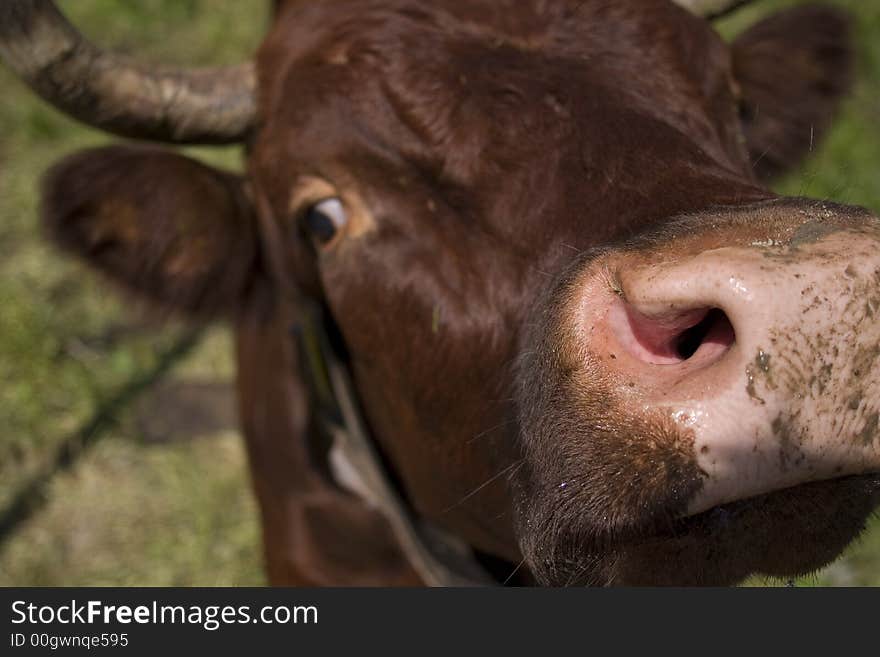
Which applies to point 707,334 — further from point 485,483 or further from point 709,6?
point 709,6

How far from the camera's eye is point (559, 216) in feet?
6.42

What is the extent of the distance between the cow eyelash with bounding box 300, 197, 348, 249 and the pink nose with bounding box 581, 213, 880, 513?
1050 mm

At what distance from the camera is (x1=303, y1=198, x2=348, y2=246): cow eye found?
239cm

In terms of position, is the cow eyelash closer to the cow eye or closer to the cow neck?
the cow eye

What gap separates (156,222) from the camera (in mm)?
2869

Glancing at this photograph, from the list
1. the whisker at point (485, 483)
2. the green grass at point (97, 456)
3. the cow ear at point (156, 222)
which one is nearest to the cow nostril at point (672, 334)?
the whisker at point (485, 483)

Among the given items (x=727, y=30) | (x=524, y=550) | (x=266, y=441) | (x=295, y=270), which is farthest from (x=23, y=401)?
(x=727, y=30)

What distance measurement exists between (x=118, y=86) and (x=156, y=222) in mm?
471

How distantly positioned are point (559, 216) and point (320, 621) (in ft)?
4.23

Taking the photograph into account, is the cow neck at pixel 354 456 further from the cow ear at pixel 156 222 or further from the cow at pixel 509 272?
the cow ear at pixel 156 222

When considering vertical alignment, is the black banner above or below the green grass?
above

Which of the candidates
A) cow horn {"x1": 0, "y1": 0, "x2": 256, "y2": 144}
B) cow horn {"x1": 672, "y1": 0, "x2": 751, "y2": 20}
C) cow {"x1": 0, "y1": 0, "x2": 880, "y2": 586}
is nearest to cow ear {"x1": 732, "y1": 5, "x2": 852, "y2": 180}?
cow {"x1": 0, "y1": 0, "x2": 880, "y2": 586}

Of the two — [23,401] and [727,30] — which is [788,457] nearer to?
[23,401]

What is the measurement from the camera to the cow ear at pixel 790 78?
10.5 ft
